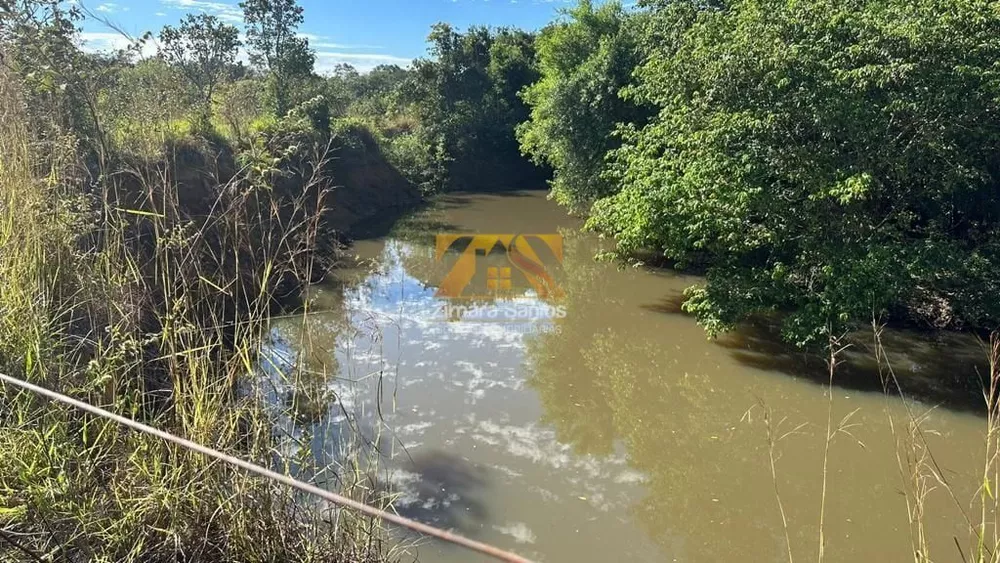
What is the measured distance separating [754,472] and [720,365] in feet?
5.61

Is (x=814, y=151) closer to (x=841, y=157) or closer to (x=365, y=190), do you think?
(x=841, y=157)

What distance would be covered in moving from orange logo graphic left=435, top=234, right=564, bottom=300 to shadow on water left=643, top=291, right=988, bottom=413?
8.28ft

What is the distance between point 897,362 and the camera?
555 centimetres

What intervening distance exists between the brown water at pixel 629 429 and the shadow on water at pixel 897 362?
0.02 metres

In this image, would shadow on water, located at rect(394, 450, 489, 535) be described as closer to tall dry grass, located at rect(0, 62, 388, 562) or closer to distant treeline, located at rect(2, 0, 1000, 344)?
tall dry grass, located at rect(0, 62, 388, 562)

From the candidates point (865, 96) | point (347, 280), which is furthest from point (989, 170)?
point (347, 280)

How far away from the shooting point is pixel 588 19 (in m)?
11.8

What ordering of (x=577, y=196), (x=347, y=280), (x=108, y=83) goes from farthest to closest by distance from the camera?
(x=577, y=196) < (x=347, y=280) < (x=108, y=83)

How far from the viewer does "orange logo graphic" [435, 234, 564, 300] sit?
802 cm

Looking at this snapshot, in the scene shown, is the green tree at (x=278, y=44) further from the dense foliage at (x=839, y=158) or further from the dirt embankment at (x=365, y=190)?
the dense foliage at (x=839, y=158)

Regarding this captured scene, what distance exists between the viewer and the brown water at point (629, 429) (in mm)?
3307

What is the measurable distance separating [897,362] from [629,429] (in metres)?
2.70

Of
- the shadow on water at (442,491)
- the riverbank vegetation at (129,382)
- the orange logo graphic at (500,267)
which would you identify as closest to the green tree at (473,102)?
the orange logo graphic at (500,267)

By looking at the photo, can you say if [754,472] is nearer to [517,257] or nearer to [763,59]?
[763,59]
